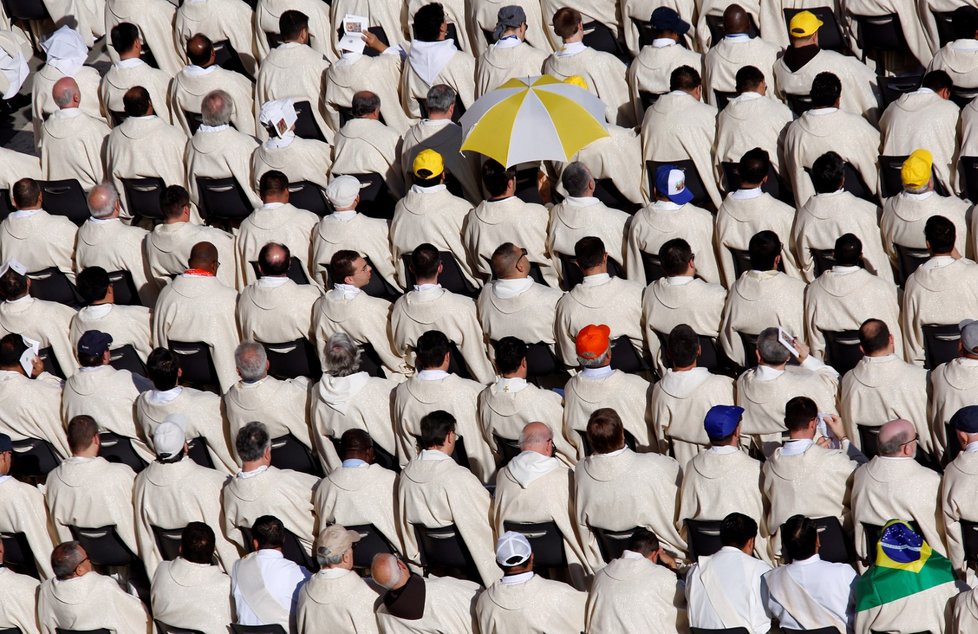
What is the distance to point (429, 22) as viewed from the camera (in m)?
12.9

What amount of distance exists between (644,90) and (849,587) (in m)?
4.96

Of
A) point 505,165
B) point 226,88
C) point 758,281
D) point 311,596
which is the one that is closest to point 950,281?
point 758,281

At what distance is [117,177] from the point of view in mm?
12859

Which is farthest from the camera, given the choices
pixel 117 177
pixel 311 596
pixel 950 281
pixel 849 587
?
pixel 117 177

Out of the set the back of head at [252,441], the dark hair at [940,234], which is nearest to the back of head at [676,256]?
the dark hair at [940,234]

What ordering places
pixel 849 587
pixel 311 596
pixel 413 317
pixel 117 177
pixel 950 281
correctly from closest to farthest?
pixel 849 587, pixel 311 596, pixel 950 281, pixel 413 317, pixel 117 177

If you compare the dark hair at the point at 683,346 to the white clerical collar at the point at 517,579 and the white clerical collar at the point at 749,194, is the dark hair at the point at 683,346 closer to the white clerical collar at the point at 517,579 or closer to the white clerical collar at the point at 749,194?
the white clerical collar at the point at 749,194

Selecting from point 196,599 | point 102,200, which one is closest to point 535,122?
point 102,200

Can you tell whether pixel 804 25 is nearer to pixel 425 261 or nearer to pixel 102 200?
pixel 425 261

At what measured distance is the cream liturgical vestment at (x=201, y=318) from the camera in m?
11.4

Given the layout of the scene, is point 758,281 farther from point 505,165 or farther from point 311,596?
point 311,596

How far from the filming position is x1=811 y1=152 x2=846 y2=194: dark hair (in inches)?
429

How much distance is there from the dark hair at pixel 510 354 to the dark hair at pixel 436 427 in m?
0.60

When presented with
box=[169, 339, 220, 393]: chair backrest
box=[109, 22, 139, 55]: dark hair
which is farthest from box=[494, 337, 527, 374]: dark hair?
box=[109, 22, 139, 55]: dark hair
